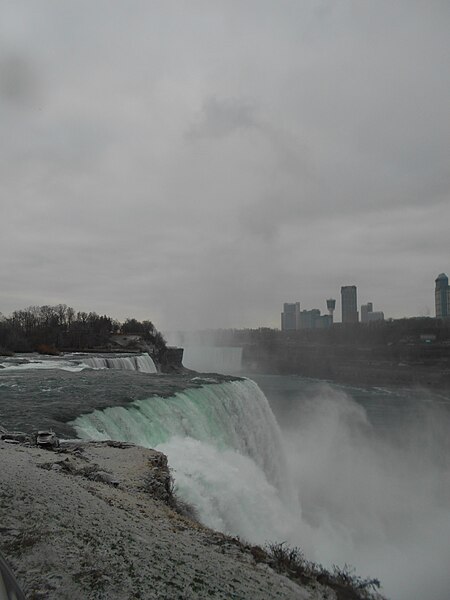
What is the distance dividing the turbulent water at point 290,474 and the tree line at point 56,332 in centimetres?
2213

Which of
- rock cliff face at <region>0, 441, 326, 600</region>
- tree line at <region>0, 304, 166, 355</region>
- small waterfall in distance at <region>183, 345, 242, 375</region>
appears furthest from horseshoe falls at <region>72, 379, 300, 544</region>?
small waterfall in distance at <region>183, 345, 242, 375</region>

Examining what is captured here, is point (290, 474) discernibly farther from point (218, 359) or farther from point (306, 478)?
point (218, 359)

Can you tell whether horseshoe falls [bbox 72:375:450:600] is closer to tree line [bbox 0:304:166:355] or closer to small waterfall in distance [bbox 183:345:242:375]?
tree line [bbox 0:304:166:355]

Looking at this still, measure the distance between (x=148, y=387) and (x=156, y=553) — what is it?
12.8 metres

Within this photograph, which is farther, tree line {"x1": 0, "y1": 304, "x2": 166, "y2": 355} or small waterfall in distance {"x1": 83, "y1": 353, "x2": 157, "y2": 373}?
tree line {"x1": 0, "y1": 304, "x2": 166, "y2": 355}

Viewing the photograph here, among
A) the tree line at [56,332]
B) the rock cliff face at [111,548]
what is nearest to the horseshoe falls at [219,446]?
the rock cliff face at [111,548]

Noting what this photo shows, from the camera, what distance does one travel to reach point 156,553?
3.64m

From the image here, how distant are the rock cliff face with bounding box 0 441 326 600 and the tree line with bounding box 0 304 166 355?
39415 mm

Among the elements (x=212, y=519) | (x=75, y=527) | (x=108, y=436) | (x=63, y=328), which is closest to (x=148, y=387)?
(x=108, y=436)

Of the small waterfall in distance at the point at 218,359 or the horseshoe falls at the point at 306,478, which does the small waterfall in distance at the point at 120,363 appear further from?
the small waterfall in distance at the point at 218,359

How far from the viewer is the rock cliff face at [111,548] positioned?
3078mm

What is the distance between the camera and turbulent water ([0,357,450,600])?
8203mm

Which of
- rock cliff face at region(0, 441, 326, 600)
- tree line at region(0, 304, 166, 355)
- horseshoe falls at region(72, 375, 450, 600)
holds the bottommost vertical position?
horseshoe falls at region(72, 375, 450, 600)

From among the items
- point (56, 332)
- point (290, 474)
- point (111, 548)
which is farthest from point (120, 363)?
point (56, 332)
